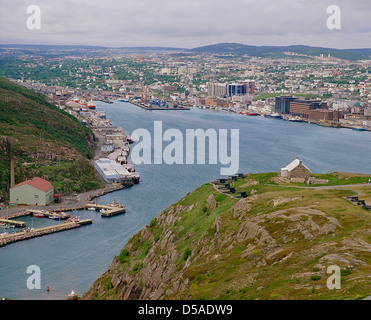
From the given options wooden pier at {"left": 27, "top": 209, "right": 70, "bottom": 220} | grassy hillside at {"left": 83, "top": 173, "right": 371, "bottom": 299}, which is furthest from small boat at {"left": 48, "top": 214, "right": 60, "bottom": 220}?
grassy hillside at {"left": 83, "top": 173, "right": 371, "bottom": 299}

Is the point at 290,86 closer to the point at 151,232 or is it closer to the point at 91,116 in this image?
the point at 91,116

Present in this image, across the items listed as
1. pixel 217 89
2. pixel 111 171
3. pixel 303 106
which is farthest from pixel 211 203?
pixel 217 89

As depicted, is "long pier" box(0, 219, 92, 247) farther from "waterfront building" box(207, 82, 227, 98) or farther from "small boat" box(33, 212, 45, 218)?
"waterfront building" box(207, 82, 227, 98)

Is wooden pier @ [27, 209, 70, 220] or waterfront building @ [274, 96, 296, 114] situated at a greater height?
waterfront building @ [274, 96, 296, 114]

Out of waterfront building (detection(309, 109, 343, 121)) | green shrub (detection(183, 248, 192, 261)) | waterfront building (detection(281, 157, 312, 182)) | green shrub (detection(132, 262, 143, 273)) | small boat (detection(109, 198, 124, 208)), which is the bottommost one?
small boat (detection(109, 198, 124, 208))

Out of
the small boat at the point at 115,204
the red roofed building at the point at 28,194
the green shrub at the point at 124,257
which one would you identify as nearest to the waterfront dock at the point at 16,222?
→ the red roofed building at the point at 28,194
